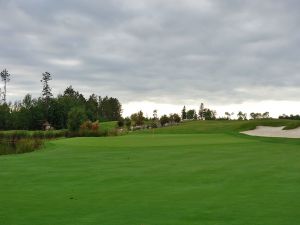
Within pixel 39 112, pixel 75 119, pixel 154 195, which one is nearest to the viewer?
pixel 154 195

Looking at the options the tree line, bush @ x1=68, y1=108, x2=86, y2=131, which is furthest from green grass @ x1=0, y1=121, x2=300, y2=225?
the tree line

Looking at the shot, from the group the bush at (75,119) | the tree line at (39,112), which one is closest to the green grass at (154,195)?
the bush at (75,119)

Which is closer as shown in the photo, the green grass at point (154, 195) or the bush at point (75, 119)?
the green grass at point (154, 195)

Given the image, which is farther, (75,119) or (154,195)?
(75,119)

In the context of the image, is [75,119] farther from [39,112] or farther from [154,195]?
[154,195]

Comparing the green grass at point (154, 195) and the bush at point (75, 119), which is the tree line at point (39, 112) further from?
the green grass at point (154, 195)

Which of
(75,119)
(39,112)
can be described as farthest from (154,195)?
(39,112)

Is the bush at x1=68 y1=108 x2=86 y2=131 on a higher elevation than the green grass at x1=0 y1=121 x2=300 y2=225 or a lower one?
higher

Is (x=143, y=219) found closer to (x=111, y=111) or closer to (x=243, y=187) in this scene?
(x=243, y=187)

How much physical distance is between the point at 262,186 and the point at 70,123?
68.6 meters

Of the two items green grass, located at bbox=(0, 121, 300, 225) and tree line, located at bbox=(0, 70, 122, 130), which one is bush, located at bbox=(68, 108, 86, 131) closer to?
tree line, located at bbox=(0, 70, 122, 130)

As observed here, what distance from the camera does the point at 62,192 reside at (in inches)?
443

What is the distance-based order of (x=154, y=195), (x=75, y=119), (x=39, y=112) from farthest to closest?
(x=39, y=112) < (x=75, y=119) < (x=154, y=195)

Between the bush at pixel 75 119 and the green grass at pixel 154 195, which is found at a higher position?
the bush at pixel 75 119
